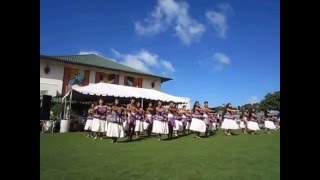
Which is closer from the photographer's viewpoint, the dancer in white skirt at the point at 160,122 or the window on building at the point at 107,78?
the dancer in white skirt at the point at 160,122

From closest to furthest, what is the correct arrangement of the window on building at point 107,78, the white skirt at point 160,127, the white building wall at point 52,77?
the white skirt at point 160,127, the white building wall at point 52,77, the window on building at point 107,78

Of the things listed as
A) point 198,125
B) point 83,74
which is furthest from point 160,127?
point 83,74

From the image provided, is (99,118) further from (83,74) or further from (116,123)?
(83,74)

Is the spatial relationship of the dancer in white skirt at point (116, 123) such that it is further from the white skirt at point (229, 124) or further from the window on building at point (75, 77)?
the window on building at point (75, 77)

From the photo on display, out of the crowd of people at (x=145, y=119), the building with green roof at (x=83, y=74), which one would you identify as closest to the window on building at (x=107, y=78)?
the building with green roof at (x=83, y=74)

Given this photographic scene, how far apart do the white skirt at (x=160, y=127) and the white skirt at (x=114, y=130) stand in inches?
71.4

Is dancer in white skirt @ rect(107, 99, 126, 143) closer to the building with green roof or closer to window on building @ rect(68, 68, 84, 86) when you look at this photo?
the building with green roof

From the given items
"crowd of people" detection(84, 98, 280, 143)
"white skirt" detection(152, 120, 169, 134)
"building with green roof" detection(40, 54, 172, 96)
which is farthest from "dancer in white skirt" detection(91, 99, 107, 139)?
"building with green roof" detection(40, 54, 172, 96)

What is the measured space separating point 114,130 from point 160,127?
2.46m

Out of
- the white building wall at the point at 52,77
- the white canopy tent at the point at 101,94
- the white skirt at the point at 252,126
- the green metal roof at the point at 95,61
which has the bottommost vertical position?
the white skirt at the point at 252,126

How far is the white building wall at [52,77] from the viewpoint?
32.9 metres

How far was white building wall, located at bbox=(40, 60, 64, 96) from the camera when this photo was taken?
108ft

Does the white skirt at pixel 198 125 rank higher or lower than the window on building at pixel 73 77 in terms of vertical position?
lower
